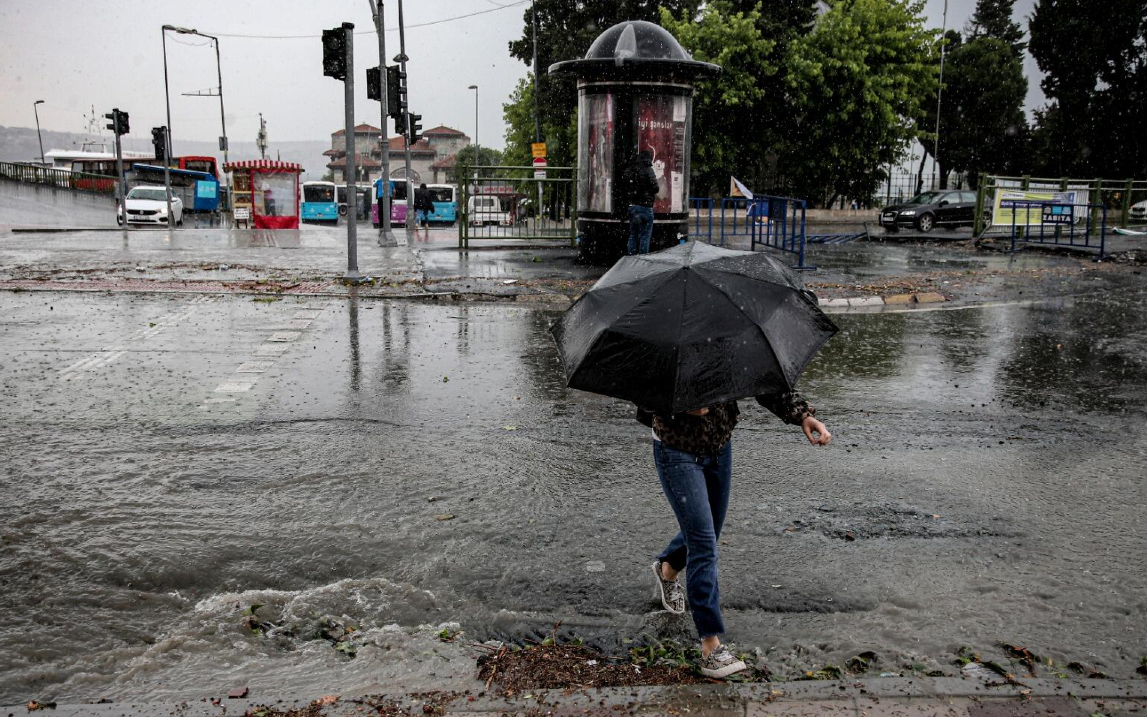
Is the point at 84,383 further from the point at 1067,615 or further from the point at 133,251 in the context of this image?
the point at 133,251

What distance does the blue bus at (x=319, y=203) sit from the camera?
180 ft

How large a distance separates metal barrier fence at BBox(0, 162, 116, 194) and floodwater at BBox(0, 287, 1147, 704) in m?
46.3

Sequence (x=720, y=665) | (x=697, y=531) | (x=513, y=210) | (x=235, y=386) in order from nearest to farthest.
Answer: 1. (x=720, y=665)
2. (x=697, y=531)
3. (x=235, y=386)
4. (x=513, y=210)

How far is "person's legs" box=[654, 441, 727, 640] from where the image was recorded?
3664mm

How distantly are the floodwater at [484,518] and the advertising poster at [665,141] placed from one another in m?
7.41

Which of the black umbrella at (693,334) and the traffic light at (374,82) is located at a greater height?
the traffic light at (374,82)

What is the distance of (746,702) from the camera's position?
3391 millimetres

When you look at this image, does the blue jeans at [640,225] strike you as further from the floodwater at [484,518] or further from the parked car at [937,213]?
the parked car at [937,213]

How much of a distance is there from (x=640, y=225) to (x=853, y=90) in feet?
82.6

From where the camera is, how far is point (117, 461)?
6098 mm

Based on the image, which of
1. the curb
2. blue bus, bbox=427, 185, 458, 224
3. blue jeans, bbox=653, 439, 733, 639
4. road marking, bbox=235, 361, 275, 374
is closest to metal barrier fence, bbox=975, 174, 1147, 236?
the curb

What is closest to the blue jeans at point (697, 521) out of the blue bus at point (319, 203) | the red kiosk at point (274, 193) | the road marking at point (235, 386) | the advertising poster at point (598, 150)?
the road marking at point (235, 386)

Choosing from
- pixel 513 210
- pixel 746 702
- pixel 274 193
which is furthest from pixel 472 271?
pixel 274 193

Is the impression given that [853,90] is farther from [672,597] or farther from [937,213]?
[672,597]
